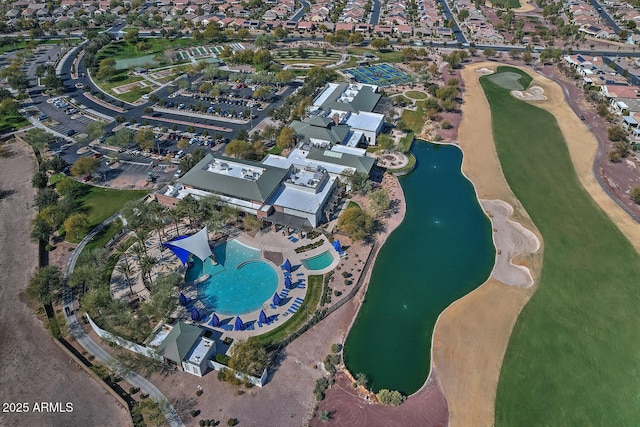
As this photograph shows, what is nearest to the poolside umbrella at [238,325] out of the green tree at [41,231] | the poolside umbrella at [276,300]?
the poolside umbrella at [276,300]

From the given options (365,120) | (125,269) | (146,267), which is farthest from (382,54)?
(125,269)

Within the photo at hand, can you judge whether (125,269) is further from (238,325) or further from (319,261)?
(319,261)

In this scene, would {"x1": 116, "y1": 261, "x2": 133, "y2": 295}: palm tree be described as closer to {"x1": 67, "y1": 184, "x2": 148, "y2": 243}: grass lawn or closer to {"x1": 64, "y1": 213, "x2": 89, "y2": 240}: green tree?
{"x1": 64, "y1": 213, "x2": 89, "y2": 240}: green tree

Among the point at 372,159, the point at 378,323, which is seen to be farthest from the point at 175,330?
the point at 372,159

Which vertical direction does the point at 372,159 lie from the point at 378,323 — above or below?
above

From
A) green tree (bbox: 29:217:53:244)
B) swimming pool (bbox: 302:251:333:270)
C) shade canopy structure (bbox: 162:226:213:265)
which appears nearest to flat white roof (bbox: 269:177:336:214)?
swimming pool (bbox: 302:251:333:270)

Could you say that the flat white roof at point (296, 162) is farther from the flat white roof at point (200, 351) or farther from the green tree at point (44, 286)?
the green tree at point (44, 286)

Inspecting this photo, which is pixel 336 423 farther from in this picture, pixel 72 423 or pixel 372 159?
pixel 372 159
